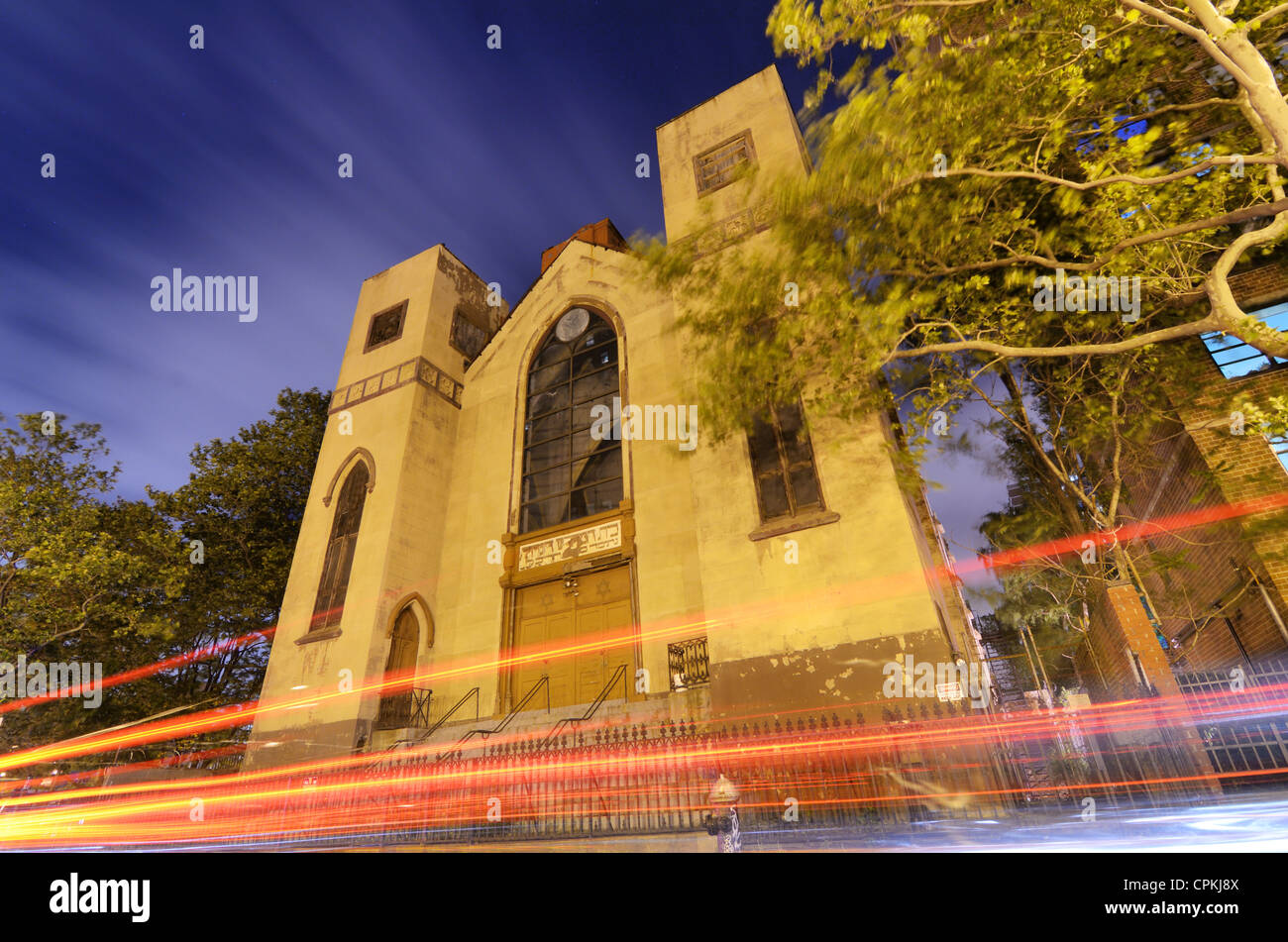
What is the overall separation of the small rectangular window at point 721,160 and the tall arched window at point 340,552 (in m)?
13.4

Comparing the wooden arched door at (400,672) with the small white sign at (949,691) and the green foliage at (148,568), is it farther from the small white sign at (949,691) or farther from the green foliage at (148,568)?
the small white sign at (949,691)

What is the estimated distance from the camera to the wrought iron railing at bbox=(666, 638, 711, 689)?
41.5 ft

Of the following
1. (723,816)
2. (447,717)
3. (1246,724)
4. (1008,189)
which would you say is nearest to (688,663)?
(447,717)

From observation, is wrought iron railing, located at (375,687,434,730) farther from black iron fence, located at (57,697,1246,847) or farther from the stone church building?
black iron fence, located at (57,697,1246,847)

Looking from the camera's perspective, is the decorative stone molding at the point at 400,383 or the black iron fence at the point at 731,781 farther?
the decorative stone molding at the point at 400,383

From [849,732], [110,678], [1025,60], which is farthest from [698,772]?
[110,678]

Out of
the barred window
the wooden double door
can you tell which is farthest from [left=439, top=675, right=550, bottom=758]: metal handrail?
the barred window

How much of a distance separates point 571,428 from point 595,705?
8.38m

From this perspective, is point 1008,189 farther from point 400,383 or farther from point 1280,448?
point 400,383

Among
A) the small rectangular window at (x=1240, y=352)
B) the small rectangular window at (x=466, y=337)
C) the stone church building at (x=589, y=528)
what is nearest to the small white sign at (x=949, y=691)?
the stone church building at (x=589, y=528)

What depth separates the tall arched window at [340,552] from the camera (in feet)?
54.6

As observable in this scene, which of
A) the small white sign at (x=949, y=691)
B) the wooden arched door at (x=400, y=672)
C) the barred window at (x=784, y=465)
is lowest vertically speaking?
the small white sign at (x=949, y=691)

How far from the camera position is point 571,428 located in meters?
17.8

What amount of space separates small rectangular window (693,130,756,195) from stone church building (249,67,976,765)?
6 centimetres
